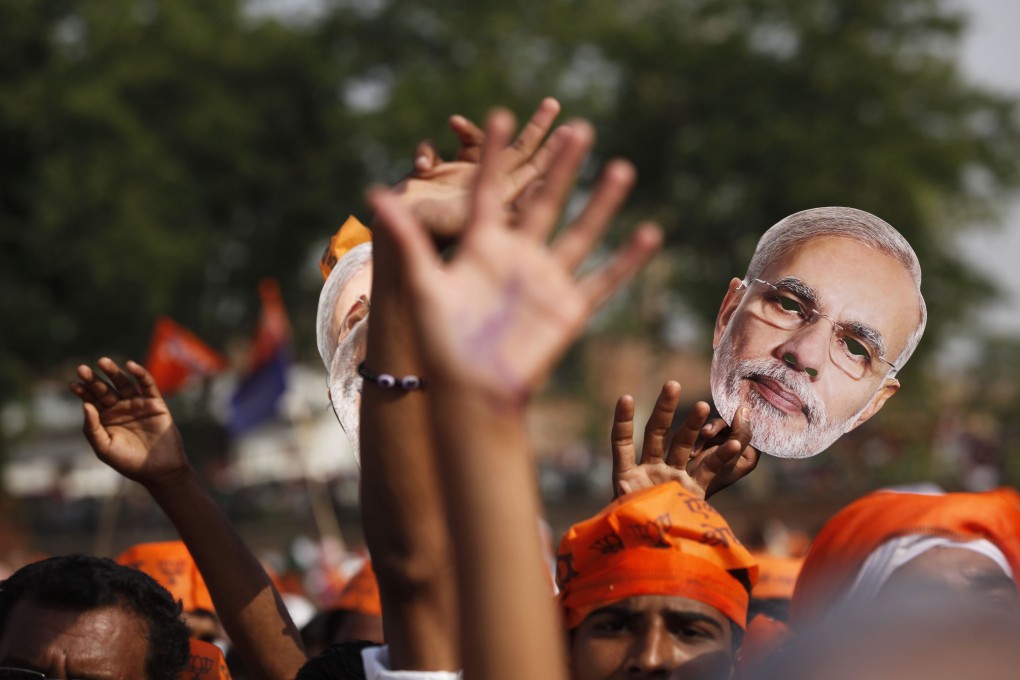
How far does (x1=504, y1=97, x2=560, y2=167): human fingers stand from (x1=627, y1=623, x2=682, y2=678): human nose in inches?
32.9

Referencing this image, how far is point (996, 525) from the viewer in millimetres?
2650

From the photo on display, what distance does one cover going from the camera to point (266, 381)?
14234 millimetres

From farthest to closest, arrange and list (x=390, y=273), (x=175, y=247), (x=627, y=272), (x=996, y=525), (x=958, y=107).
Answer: (x=958, y=107)
(x=175, y=247)
(x=996, y=525)
(x=390, y=273)
(x=627, y=272)

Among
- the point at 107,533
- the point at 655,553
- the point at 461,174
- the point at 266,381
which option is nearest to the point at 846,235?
the point at 655,553

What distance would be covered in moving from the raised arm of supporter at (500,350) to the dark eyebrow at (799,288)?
1.23 metres

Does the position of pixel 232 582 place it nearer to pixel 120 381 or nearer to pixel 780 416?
pixel 120 381

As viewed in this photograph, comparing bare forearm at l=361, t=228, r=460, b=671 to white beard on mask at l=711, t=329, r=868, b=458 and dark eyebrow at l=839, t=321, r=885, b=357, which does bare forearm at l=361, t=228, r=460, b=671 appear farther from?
dark eyebrow at l=839, t=321, r=885, b=357

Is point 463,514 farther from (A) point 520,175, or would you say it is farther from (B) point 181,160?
(B) point 181,160

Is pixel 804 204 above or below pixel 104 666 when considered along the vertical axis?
above

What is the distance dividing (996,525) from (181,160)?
31.4 metres

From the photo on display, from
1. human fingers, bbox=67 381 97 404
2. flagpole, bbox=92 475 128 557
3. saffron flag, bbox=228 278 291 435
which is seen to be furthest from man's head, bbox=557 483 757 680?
flagpole, bbox=92 475 128 557

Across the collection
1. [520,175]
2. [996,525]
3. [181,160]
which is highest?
[181,160]

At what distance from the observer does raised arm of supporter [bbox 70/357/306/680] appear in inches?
116

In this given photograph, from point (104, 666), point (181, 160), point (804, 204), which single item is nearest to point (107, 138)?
point (181, 160)
